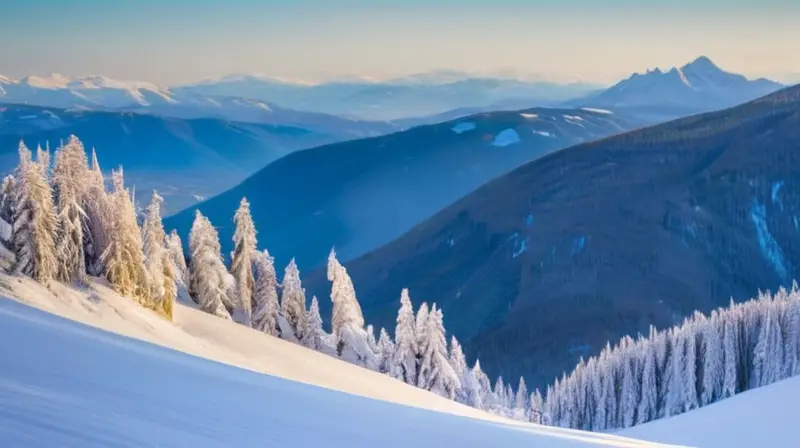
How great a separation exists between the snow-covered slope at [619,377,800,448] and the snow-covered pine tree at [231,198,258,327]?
25.7m

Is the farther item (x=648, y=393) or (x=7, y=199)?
(x=648, y=393)

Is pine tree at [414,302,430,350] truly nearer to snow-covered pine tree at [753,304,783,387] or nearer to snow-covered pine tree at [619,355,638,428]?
snow-covered pine tree at [619,355,638,428]

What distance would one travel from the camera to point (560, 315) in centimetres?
19338

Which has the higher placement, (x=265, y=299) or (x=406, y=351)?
(x=265, y=299)

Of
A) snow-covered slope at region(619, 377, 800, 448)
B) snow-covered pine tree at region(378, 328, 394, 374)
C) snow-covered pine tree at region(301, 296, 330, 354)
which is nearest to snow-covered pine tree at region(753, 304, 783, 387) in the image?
snow-covered slope at region(619, 377, 800, 448)

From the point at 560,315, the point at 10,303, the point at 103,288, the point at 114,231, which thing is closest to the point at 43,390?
the point at 10,303

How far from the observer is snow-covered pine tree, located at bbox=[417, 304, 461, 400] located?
52.7 meters

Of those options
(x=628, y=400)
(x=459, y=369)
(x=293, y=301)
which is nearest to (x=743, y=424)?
(x=459, y=369)

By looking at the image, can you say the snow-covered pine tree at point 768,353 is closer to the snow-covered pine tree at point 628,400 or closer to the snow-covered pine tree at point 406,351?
the snow-covered pine tree at point 628,400

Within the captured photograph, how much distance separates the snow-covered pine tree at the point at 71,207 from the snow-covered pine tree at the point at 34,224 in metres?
0.47

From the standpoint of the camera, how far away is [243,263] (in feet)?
171

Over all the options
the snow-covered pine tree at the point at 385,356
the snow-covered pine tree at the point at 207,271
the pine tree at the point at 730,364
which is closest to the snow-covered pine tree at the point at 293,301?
the snow-covered pine tree at the point at 207,271

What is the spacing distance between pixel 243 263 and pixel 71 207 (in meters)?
17.3

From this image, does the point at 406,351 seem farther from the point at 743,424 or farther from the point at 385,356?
the point at 743,424
